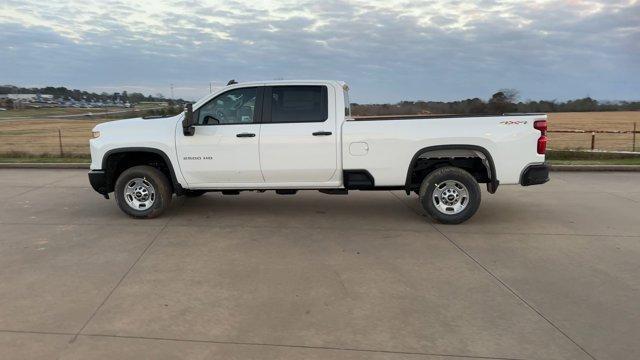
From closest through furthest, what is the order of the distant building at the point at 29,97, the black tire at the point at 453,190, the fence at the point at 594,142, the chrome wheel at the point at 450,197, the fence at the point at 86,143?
the black tire at the point at 453,190, the chrome wheel at the point at 450,197, the fence at the point at 594,142, the fence at the point at 86,143, the distant building at the point at 29,97

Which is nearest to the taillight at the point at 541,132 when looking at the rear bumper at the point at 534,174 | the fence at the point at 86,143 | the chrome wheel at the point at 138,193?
the rear bumper at the point at 534,174

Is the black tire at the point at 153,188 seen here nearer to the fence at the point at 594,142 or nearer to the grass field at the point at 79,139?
the grass field at the point at 79,139

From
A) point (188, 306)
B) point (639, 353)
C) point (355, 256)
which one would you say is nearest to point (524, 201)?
point (355, 256)

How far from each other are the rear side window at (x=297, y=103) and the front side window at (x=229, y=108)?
0.33 meters

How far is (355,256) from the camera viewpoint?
562cm

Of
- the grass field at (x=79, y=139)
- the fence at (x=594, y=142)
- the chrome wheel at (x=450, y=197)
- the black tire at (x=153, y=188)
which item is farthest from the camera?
the grass field at (x=79, y=139)

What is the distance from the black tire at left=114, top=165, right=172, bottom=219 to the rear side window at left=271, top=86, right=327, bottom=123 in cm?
182

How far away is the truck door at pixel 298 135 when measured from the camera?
6844 millimetres

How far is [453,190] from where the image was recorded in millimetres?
6941

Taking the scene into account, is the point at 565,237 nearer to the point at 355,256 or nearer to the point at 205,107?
the point at 355,256

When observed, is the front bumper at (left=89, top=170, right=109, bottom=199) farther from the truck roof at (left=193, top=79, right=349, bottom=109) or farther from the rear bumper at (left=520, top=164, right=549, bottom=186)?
the rear bumper at (left=520, top=164, right=549, bottom=186)

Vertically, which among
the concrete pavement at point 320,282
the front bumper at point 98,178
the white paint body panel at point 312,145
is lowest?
the concrete pavement at point 320,282

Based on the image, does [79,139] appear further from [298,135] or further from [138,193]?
[298,135]

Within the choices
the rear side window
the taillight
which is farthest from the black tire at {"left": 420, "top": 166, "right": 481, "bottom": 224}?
the rear side window
